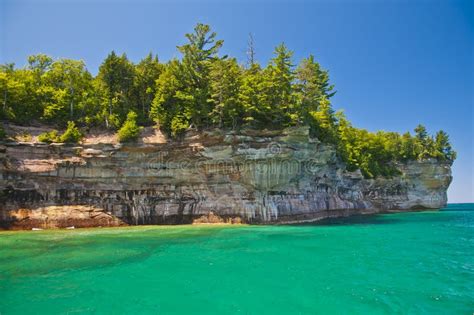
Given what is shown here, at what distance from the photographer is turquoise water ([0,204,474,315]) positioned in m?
10.6

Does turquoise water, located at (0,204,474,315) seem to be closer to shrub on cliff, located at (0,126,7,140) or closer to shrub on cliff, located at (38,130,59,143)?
shrub on cliff, located at (38,130,59,143)

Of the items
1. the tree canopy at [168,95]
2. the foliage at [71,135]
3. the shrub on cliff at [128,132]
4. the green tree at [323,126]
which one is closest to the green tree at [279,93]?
the tree canopy at [168,95]

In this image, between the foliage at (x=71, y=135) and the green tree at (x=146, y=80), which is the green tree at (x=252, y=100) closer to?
the green tree at (x=146, y=80)

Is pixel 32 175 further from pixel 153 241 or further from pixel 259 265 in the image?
pixel 259 265

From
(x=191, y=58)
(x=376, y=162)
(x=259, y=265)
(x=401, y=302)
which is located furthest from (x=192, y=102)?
(x=376, y=162)

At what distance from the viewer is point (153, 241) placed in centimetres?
2366

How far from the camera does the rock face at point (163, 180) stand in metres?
34.9

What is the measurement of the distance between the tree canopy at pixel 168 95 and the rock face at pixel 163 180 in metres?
2.48

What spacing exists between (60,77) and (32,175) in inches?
681

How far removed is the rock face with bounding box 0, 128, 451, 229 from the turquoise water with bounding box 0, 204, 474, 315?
1325 cm

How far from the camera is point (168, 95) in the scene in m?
41.9

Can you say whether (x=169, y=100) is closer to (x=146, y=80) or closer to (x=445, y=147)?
(x=146, y=80)

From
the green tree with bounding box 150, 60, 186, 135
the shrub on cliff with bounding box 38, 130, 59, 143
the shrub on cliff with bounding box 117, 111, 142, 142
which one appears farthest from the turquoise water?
the green tree with bounding box 150, 60, 186, 135

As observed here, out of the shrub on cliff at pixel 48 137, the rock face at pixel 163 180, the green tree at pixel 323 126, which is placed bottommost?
the rock face at pixel 163 180
